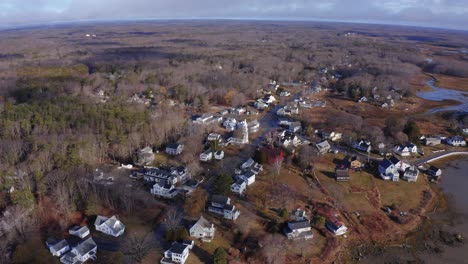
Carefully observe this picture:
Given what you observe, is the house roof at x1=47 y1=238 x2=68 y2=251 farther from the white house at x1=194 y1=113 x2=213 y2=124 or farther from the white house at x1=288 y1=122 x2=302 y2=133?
the white house at x1=288 y1=122 x2=302 y2=133

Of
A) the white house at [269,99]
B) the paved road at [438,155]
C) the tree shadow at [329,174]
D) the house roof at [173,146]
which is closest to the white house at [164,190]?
the house roof at [173,146]

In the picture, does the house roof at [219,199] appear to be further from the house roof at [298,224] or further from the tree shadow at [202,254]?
the house roof at [298,224]

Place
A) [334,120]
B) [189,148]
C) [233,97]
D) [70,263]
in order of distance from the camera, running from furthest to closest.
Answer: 1. [233,97]
2. [334,120]
3. [189,148]
4. [70,263]

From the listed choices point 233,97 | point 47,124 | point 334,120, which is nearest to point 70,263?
point 47,124

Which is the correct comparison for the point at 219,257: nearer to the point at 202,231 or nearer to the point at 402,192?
the point at 202,231

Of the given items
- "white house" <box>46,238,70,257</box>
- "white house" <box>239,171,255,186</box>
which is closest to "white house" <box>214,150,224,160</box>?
"white house" <box>239,171,255,186</box>

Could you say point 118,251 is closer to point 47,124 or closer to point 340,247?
point 340,247
